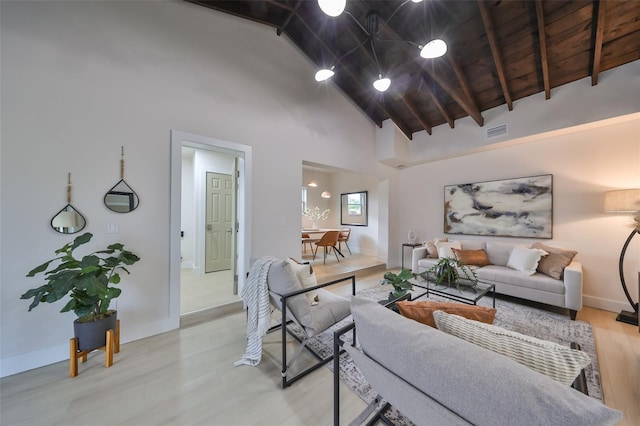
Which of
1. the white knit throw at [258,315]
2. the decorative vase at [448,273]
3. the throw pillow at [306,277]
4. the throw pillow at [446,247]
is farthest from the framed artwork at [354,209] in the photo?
the white knit throw at [258,315]

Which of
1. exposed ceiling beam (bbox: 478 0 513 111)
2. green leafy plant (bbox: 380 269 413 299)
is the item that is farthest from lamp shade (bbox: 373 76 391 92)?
green leafy plant (bbox: 380 269 413 299)

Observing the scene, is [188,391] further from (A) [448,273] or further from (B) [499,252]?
(B) [499,252]

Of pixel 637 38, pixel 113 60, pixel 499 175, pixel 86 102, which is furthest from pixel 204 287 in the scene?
pixel 637 38

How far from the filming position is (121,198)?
7.69 feet

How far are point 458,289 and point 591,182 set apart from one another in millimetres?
2646

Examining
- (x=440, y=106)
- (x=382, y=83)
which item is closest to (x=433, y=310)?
(x=382, y=83)

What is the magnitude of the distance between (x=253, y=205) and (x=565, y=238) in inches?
184

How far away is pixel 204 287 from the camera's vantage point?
380 cm

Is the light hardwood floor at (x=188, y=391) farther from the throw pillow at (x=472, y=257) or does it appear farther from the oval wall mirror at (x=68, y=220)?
the throw pillow at (x=472, y=257)

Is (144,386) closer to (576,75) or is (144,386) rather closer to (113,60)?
(113,60)

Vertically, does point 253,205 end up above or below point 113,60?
below

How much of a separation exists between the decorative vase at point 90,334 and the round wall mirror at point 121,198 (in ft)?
3.38

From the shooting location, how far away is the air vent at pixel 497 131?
3.84 m

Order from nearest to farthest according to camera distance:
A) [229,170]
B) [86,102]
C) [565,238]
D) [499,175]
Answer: [86,102] < [565,238] < [499,175] < [229,170]
